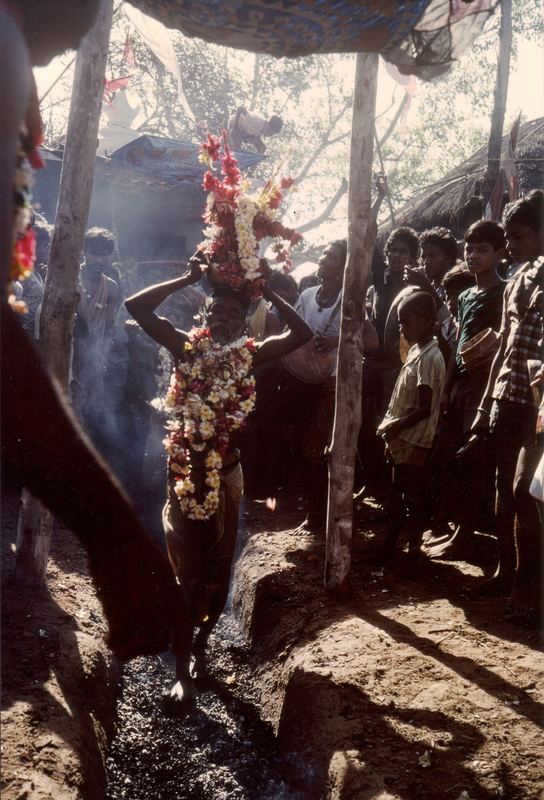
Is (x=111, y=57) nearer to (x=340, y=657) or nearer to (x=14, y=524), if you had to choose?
(x=14, y=524)

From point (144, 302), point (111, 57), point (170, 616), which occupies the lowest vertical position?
point (170, 616)

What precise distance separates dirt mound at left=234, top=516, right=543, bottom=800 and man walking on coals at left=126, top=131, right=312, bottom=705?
706mm

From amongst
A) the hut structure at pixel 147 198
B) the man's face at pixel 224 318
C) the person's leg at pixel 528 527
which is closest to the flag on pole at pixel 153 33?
the man's face at pixel 224 318

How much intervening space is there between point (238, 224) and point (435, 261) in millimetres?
2677

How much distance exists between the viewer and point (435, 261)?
6637 millimetres

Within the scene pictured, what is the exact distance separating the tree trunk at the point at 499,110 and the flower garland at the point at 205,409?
631cm

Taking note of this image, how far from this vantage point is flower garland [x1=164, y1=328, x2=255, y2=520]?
14.4ft

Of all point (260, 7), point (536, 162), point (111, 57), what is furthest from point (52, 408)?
point (111, 57)

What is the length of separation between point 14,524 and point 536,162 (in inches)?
333

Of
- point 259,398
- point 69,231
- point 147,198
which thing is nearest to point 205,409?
point 69,231

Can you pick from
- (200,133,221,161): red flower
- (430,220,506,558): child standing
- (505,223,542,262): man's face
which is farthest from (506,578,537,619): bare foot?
(200,133,221,161): red flower

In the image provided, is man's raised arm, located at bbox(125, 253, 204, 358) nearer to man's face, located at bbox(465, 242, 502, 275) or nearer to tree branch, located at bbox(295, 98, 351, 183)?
man's face, located at bbox(465, 242, 502, 275)

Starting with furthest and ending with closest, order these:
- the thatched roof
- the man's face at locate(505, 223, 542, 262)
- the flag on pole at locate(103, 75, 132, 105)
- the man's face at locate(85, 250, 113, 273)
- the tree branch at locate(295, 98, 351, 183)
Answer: the tree branch at locate(295, 98, 351, 183)
the flag on pole at locate(103, 75, 132, 105)
the thatched roof
the man's face at locate(85, 250, 113, 273)
the man's face at locate(505, 223, 542, 262)

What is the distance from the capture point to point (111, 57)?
21.4 metres
